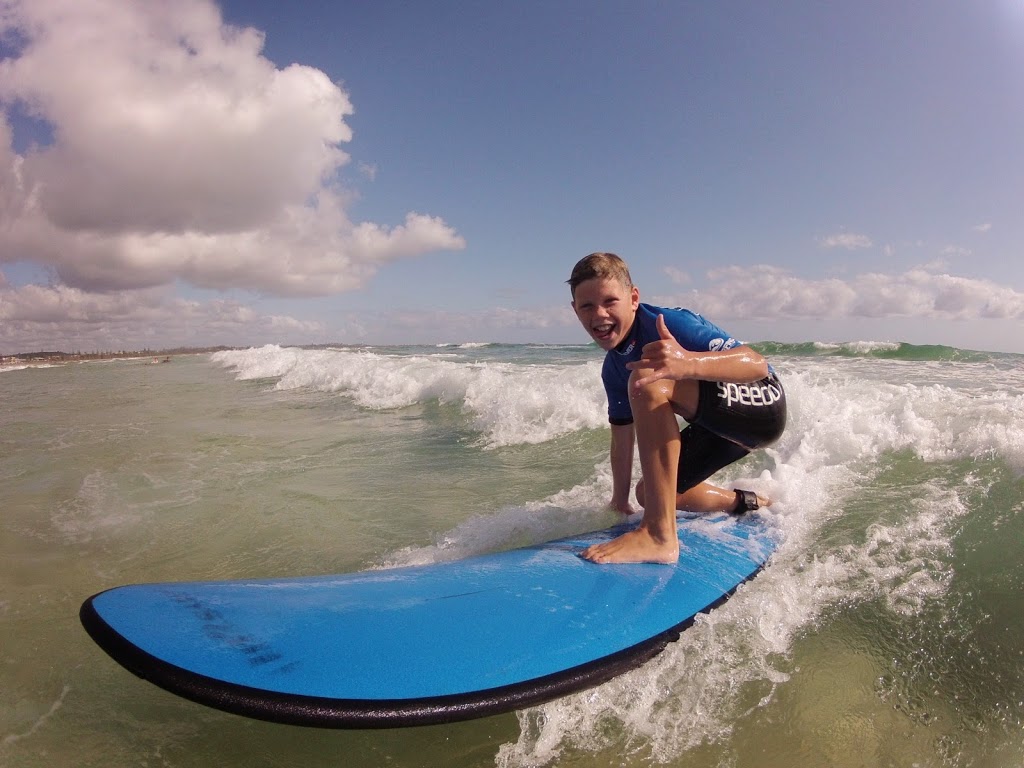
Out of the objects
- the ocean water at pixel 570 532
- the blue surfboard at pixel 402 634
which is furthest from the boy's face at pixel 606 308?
the ocean water at pixel 570 532

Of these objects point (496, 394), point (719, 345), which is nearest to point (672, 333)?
point (719, 345)

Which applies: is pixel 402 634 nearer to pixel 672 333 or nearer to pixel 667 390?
pixel 667 390

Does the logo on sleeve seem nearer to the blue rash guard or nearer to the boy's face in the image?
the blue rash guard

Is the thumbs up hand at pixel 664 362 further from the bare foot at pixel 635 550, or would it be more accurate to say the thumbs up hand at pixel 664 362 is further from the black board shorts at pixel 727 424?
the bare foot at pixel 635 550

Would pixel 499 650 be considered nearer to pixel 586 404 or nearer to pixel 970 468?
pixel 970 468

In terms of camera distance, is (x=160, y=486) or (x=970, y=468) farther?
(x=160, y=486)

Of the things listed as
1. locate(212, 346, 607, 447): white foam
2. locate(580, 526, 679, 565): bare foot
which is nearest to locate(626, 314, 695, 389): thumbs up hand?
locate(580, 526, 679, 565): bare foot

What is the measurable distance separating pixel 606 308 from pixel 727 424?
0.84 metres

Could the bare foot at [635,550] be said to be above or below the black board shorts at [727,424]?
below

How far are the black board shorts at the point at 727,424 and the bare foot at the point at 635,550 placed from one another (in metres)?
0.64

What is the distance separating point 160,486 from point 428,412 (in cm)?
525

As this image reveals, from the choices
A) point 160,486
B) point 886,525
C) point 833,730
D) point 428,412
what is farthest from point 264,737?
point 428,412

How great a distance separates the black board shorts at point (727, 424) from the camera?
2697 millimetres

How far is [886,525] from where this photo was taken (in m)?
3.13
